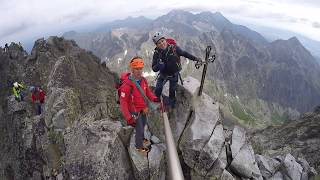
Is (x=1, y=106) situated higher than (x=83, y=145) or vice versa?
(x=83, y=145)

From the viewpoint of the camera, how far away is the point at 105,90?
4756 centimetres

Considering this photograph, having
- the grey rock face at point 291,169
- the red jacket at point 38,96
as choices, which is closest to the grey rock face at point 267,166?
the grey rock face at point 291,169

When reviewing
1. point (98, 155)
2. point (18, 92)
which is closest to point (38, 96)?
point (18, 92)

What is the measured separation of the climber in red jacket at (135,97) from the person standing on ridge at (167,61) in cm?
305

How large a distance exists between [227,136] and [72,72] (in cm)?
2325

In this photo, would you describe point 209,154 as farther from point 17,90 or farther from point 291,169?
point 17,90

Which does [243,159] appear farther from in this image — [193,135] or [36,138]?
[36,138]

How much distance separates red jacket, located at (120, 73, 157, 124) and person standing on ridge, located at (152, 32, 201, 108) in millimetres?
3181

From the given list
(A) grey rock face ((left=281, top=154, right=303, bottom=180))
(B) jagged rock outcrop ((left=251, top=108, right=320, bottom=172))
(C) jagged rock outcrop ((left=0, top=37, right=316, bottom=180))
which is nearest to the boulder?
(C) jagged rock outcrop ((left=0, top=37, right=316, bottom=180))

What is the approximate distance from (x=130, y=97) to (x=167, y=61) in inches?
203

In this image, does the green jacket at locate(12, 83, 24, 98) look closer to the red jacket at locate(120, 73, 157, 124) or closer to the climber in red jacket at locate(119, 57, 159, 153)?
the climber in red jacket at locate(119, 57, 159, 153)

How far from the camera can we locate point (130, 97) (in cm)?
1844

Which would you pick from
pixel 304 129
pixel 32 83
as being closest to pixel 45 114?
pixel 32 83

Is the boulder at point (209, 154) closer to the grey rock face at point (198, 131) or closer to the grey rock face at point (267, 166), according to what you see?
the grey rock face at point (198, 131)
